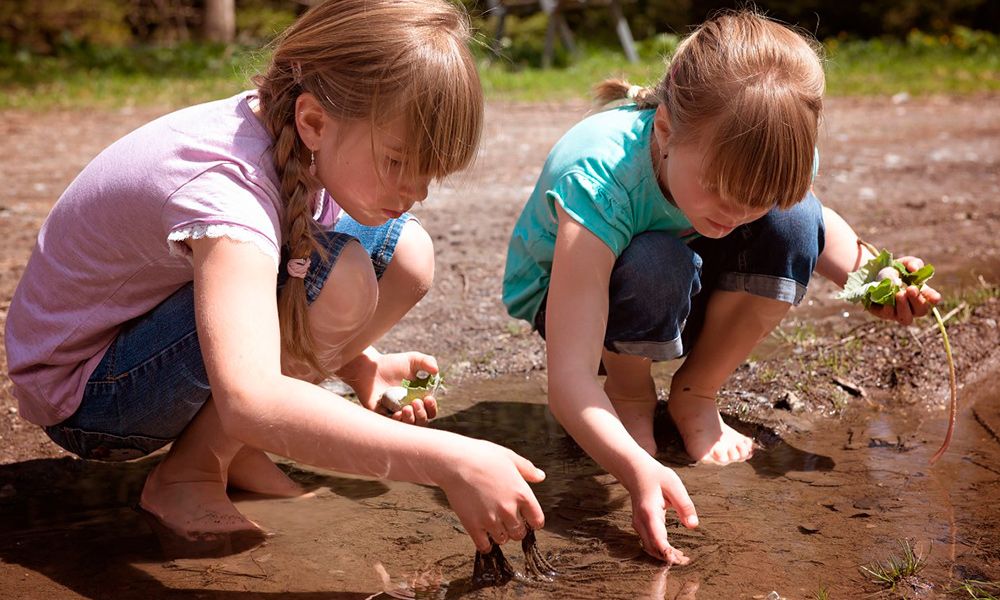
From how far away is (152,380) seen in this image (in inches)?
81.7

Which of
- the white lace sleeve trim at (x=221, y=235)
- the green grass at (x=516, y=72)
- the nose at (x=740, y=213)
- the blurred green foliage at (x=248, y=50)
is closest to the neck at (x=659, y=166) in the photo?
the nose at (x=740, y=213)

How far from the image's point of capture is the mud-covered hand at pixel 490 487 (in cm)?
166

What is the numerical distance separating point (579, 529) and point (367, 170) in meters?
0.86

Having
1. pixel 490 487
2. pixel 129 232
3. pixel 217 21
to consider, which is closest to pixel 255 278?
pixel 129 232

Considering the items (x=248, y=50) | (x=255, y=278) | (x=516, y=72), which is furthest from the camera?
(x=516, y=72)

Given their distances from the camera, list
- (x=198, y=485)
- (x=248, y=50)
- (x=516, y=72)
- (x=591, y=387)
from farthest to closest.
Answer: (x=516, y=72) → (x=248, y=50) → (x=198, y=485) → (x=591, y=387)

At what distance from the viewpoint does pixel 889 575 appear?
6.41 feet

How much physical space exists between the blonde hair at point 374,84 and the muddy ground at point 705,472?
0.27 metres

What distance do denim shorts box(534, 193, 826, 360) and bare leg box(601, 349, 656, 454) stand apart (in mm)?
109

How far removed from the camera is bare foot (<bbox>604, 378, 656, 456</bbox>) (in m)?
2.59

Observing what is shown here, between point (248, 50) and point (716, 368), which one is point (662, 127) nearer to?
point (716, 368)

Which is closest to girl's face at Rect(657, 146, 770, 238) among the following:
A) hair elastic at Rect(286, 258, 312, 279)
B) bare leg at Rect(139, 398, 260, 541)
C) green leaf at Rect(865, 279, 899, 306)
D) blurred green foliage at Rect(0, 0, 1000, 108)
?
green leaf at Rect(865, 279, 899, 306)

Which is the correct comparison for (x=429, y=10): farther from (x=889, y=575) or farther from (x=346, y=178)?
(x=889, y=575)

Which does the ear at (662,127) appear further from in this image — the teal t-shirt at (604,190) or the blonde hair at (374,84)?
the blonde hair at (374,84)
